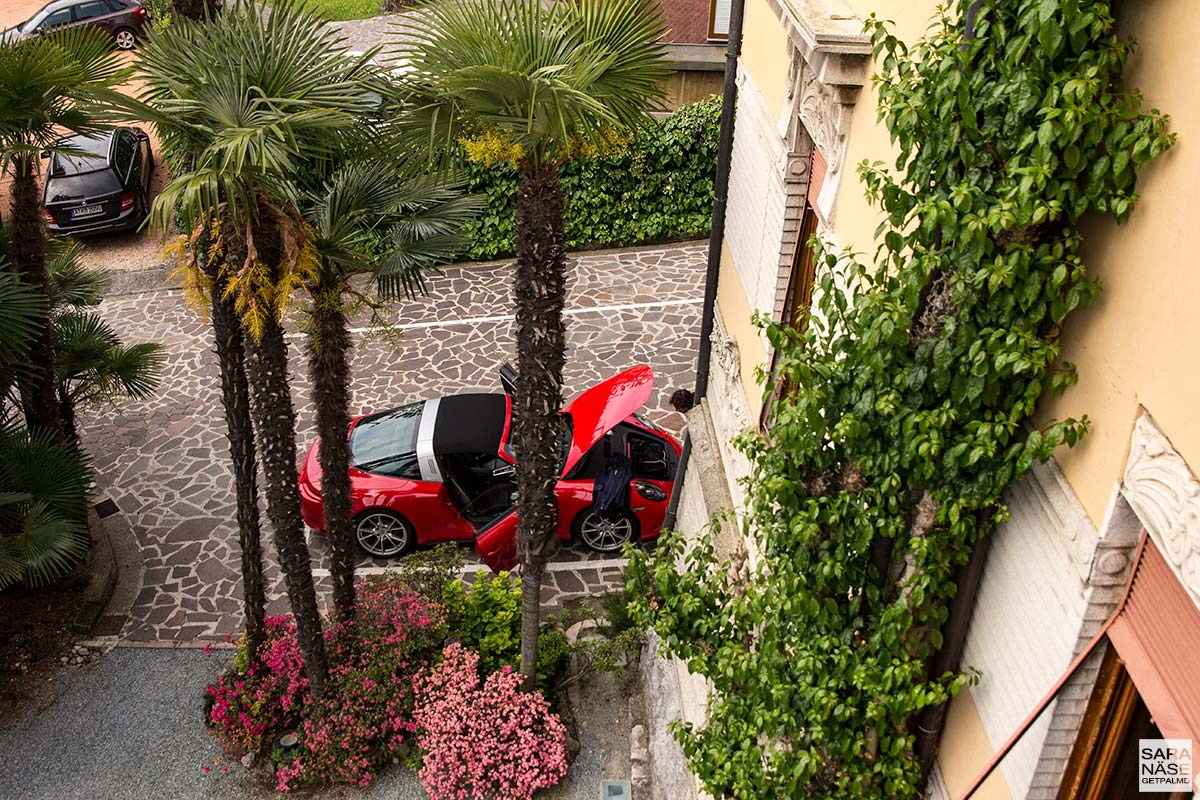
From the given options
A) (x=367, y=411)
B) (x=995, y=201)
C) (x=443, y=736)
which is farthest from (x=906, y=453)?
(x=367, y=411)

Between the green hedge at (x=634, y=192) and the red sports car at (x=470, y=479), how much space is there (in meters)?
5.94

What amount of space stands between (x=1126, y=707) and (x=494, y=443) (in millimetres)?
7955

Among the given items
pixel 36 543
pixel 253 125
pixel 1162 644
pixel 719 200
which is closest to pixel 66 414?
pixel 36 543

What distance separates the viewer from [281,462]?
304 inches

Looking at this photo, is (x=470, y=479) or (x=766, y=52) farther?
(x=470, y=479)

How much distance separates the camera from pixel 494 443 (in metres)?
10.8

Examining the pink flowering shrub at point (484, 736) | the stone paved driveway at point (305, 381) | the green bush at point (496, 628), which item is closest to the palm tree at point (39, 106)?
the stone paved driveway at point (305, 381)

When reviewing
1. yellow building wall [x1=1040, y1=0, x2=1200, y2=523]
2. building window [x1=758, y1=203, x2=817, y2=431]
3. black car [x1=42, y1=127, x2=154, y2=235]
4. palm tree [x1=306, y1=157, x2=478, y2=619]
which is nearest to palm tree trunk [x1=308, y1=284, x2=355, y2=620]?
palm tree [x1=306, y1=157, x2=478, y2=619]

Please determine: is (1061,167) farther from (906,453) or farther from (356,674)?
(356,674)

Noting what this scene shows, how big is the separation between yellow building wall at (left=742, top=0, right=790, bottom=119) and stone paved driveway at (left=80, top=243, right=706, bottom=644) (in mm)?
5107

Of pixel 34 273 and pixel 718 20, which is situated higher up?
pixel 718 20

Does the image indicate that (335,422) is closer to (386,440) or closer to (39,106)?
(386,440)

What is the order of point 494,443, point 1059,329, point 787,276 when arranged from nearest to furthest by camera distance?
point 1059,329 → point 787,276 → point 494,443

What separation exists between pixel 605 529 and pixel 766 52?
554cm
